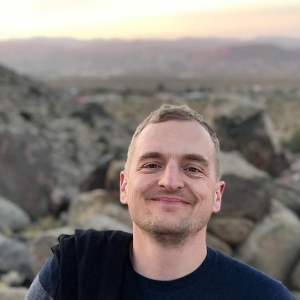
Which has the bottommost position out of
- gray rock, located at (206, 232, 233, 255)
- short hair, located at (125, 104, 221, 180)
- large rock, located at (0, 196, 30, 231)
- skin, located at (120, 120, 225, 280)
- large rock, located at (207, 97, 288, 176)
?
large rock, located at (0, 196, 30, 231)

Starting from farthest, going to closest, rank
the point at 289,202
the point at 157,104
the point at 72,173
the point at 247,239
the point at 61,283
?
the point at 157,104 → the point at 72,173 → the point at 289,202 → the point at 247,239 → the point at 61,283

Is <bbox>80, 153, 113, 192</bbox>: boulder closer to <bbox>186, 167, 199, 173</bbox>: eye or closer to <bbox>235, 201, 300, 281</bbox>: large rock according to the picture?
<bbox>235, 201, 300, 281</bbox>: large rock

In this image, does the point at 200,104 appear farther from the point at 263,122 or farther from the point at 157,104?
the point at 263,122

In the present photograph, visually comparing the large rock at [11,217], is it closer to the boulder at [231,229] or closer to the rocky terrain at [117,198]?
the rocky terrain at [117,198]

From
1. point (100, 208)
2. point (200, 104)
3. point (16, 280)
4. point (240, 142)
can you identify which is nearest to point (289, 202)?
point (240, 142)

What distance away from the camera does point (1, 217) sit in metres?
9.45

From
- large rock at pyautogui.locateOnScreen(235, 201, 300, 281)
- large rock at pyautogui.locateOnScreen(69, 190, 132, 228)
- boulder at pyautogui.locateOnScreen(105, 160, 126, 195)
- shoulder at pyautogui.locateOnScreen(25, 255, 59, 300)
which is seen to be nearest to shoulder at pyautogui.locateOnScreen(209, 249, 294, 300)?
shoulder at pyautogui.locateOnScreen(25, 255, 59, 300)

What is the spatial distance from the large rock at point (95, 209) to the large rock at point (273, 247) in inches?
68.5

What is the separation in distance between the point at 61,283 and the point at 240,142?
7.67 m

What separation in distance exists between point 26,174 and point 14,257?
3.92 metres

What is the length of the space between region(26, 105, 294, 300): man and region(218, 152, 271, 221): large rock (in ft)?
17.1

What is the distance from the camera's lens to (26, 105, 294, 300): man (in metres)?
2.17

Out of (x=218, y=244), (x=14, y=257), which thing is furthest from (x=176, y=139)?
(x=14, y=257)

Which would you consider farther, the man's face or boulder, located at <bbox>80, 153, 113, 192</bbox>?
boulder, located at <bbox>80, 153, 113, 192</bbox>
